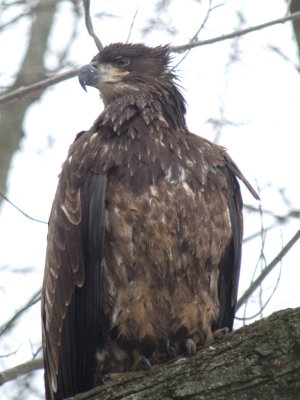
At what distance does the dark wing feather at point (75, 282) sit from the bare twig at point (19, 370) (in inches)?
11.8

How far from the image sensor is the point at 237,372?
3967mm

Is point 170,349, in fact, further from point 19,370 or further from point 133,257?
point 19,370

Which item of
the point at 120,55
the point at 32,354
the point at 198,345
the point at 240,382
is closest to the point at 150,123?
the point at 120,55

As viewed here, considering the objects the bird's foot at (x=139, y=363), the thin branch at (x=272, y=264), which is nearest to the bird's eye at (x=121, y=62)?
the thin branch at (x=272, y=264)

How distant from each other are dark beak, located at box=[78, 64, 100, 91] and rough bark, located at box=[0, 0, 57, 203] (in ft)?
7.60

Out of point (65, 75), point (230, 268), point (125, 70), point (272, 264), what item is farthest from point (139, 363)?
point (125, 70)

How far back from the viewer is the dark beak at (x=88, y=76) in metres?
6.21

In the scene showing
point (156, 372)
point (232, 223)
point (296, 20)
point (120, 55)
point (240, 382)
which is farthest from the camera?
point (120, 55)

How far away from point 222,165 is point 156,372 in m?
1.75

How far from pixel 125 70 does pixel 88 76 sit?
313 mm

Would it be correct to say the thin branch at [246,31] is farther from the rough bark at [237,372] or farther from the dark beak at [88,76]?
the rough bark at [237,372]

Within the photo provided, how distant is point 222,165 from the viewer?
5566mm

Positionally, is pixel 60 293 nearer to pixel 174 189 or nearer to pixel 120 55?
pixel 174 189

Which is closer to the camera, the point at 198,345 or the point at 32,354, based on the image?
the point at 198,345
